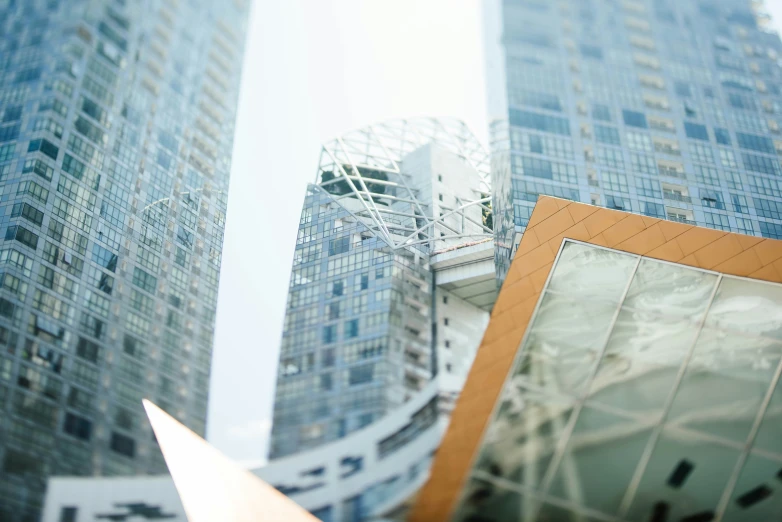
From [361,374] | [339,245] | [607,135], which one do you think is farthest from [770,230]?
[361,374]

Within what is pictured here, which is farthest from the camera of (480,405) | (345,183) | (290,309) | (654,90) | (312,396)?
(654,90)

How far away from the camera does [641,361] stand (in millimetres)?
33531

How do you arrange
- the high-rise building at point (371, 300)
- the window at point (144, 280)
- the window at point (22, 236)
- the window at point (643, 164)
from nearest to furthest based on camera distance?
the high-rise building at point (371, 300)
the window at point (22, 236)
the window at point (144, 280)
the window at point (643, 164)

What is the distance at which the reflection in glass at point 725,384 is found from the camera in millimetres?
32969

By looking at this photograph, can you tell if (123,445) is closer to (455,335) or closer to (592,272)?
(455,335)

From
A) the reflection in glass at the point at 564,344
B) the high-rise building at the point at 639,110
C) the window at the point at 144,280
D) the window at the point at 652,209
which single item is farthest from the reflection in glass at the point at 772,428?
the window at the point at 144,280

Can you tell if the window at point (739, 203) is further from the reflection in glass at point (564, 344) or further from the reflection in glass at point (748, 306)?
the reflection in glass at point (564, 344)

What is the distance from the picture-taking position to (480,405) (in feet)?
110

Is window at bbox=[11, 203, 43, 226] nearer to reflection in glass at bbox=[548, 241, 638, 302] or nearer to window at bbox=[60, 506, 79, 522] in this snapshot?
window at bbox=[60, 506, 79, 522]

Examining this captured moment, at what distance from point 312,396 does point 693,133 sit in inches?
1231

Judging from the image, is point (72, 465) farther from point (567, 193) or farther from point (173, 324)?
point (567, 193)

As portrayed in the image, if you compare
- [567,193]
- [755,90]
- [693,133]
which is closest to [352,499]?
[567,193]

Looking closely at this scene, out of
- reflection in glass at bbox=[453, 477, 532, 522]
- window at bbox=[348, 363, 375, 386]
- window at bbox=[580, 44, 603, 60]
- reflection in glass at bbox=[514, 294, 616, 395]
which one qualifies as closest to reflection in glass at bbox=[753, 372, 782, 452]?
reflection in glass at bbox=[514, 294, 616, 395]

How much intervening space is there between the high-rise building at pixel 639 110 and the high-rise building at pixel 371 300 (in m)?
3.47
